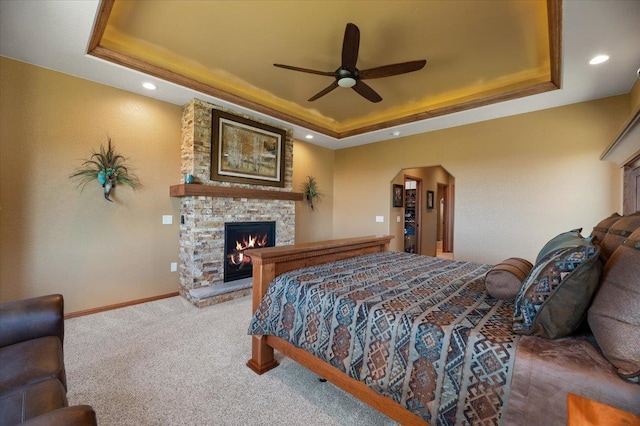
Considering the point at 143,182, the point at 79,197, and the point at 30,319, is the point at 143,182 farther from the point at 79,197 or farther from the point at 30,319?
the point at 30,319

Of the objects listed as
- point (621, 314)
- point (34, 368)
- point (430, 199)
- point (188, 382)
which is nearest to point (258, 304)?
point (188, 382)

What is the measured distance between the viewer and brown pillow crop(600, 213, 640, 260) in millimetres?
1256

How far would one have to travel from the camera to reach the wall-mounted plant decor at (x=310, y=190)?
18.0 ft

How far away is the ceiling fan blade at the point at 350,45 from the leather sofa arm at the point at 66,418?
8.15ft

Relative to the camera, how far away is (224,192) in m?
3.68

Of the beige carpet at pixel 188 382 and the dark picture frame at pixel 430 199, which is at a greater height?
the dark picture frame at pixel 430 199

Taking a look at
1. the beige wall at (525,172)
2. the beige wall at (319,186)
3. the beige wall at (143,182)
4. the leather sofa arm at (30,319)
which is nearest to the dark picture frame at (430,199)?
the beige wall at (525,172)

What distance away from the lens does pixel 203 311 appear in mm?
3199

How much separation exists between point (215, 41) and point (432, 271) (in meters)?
3.03

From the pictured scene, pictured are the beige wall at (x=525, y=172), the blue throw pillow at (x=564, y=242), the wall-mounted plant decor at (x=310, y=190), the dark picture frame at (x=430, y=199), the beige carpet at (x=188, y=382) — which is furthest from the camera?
the dark picture frame at (x=430, y=199)

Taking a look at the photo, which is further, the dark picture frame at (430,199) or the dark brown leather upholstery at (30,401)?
the dark picture frame at (430,199)

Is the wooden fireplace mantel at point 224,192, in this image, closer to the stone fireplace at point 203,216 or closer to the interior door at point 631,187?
the stone fireplace at point 203,216

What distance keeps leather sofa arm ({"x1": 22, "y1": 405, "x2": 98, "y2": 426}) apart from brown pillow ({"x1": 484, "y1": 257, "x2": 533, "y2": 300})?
69.0 inches

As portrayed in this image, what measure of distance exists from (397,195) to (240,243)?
320 cm
